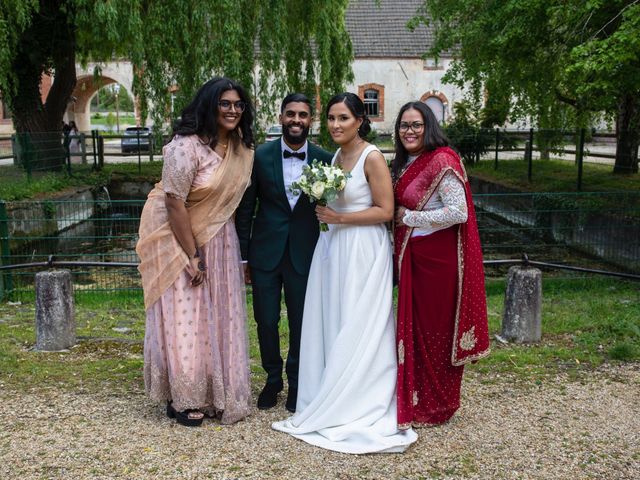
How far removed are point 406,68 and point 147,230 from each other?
33.5 m

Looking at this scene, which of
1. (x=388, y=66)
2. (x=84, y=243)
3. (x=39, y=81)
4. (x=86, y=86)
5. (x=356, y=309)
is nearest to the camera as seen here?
(x=356, y=309)

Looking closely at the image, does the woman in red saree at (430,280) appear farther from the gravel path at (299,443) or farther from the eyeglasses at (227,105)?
the eyeglasses at (227,105)

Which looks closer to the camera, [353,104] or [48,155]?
[353,104]

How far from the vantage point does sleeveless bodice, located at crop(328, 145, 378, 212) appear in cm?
446

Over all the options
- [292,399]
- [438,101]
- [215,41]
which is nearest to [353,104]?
[292,399]

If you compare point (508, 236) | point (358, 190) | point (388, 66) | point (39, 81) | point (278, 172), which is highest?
point (388, 66)

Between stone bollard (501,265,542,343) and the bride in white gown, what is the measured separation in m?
2.36

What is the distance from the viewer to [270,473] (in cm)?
397

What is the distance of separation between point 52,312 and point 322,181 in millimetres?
3246

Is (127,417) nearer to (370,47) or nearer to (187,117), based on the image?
(187,117)

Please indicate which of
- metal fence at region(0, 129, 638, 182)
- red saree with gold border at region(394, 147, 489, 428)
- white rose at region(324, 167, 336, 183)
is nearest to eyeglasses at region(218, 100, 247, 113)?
white rose at region(324, 167, 336, 183)

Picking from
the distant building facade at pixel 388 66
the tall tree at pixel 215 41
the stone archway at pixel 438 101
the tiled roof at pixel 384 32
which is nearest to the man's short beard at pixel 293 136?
the tall tree at pixel 215 41

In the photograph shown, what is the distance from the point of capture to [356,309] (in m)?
4.46

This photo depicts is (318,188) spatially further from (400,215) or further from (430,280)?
(430,280)
